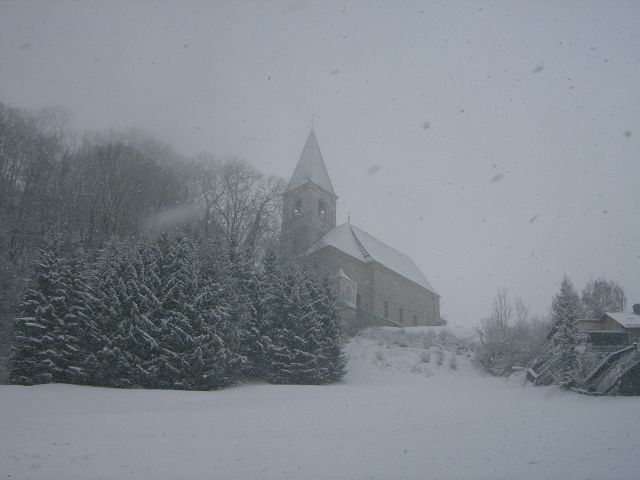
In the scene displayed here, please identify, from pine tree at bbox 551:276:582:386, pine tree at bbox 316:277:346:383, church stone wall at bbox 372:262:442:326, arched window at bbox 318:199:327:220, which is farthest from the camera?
arched window at bbox 318:199:327:220

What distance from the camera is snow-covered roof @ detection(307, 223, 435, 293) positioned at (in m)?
40.3

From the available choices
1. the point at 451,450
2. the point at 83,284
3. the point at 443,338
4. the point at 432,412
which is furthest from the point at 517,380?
the point at 83,284

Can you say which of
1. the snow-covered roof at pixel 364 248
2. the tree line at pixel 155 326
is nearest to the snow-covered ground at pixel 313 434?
the tree line at pixel 155 326

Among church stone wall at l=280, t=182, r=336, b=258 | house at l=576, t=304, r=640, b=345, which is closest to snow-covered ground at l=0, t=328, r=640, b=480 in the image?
house at l=576, t=304, r=640, b=345

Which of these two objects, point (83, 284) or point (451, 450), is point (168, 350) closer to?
point (83, 284)

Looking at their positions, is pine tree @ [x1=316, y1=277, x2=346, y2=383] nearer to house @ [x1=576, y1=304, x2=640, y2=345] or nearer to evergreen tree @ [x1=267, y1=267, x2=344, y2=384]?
evergreen tree @ [x1=267, y1=267, x2=344, y2=384]

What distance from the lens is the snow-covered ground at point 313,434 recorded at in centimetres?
851

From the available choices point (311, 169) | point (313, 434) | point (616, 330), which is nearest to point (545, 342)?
point (616, 330)

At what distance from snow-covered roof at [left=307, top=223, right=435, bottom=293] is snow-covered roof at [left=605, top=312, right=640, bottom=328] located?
19976 mm

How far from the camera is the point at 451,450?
394 inches

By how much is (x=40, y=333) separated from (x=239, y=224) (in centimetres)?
2010

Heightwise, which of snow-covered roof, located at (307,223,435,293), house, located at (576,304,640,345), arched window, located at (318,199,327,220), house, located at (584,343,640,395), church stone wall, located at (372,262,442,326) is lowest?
house, located at (584,343,640,395)

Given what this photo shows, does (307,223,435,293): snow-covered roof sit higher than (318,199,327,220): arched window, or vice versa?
(318,199,327,220): arched window

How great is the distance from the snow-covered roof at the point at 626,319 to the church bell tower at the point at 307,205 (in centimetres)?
2321
